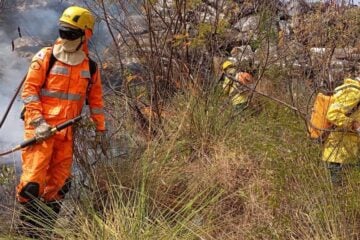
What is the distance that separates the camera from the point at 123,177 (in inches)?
172

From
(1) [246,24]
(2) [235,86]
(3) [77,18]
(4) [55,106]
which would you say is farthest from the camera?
(1) [246,24]

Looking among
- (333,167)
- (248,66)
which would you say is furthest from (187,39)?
(333,167)

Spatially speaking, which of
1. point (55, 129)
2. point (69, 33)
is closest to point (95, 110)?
point (55, 129)

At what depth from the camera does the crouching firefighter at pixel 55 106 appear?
4.12 meters

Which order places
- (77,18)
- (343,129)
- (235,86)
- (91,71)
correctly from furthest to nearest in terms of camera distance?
1. (235,86)
2. (91,71)
3. (77,18)
4. (343,129)

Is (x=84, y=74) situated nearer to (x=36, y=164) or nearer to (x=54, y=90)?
(x=54, y=90)

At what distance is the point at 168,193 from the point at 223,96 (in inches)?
77.9

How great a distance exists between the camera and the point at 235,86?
6238 mm

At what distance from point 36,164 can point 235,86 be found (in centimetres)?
283

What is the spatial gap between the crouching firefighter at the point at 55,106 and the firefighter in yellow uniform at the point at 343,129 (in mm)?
1816

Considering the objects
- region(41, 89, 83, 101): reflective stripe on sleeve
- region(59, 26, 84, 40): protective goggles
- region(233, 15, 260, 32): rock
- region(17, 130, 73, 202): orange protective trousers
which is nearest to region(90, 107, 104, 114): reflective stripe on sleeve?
region(41, 89, 83, 101): reflective stripe on sleeve

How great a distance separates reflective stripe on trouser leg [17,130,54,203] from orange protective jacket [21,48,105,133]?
0.17 meters

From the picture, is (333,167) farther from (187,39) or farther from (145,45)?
(145,45)

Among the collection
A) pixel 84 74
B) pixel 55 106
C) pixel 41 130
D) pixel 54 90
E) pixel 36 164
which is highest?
pixel 84 74
